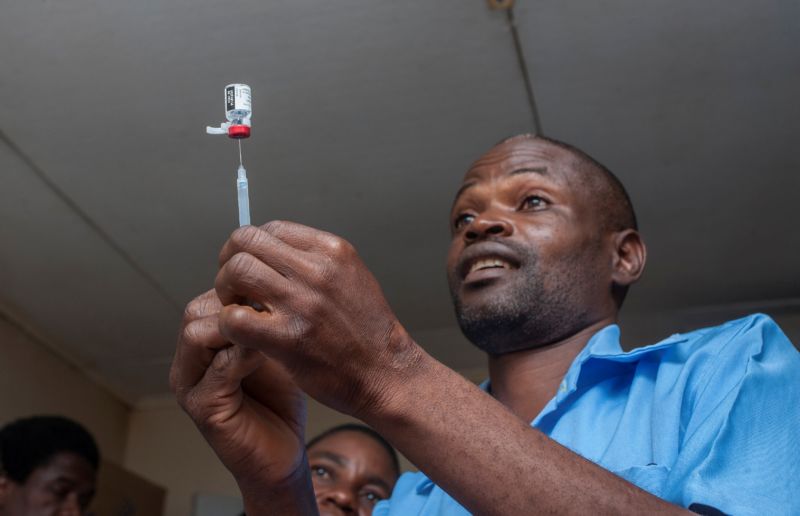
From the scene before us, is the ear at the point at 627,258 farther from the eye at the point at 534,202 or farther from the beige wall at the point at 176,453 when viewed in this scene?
the beige wall at the point at 176,453

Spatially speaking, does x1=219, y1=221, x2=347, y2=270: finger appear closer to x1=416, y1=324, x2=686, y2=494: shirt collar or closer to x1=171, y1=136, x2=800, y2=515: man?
Result: x1=171, y1=136, x2=800, y2=515: man

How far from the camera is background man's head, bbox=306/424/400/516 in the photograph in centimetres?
221

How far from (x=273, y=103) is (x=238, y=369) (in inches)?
48.1

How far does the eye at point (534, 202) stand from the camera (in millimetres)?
1600

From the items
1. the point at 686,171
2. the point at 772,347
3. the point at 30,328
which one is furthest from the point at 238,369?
the point at 30,328

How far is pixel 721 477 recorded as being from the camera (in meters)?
0.93

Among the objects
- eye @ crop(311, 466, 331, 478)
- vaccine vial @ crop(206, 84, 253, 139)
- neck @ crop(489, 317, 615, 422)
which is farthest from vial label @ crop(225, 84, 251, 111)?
eye @ crop(311, 466, 331, 478)

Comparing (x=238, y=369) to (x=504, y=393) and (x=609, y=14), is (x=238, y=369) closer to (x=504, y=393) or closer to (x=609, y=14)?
(x=504, y=393)

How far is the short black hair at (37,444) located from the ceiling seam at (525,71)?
1474mm

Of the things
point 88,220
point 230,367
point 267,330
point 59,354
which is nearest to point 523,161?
point 230,367

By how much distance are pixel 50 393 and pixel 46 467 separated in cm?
72

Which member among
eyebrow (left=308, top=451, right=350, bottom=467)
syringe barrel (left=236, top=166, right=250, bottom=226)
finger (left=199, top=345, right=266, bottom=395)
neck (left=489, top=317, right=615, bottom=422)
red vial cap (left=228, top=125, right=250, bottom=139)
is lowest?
eyebrow (left=308, top=451, right=350, bottom=467)

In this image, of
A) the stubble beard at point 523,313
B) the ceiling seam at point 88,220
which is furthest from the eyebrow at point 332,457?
the stubble beard at point 523,313

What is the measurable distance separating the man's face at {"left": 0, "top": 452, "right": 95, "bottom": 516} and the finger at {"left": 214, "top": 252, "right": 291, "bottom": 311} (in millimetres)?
1930
